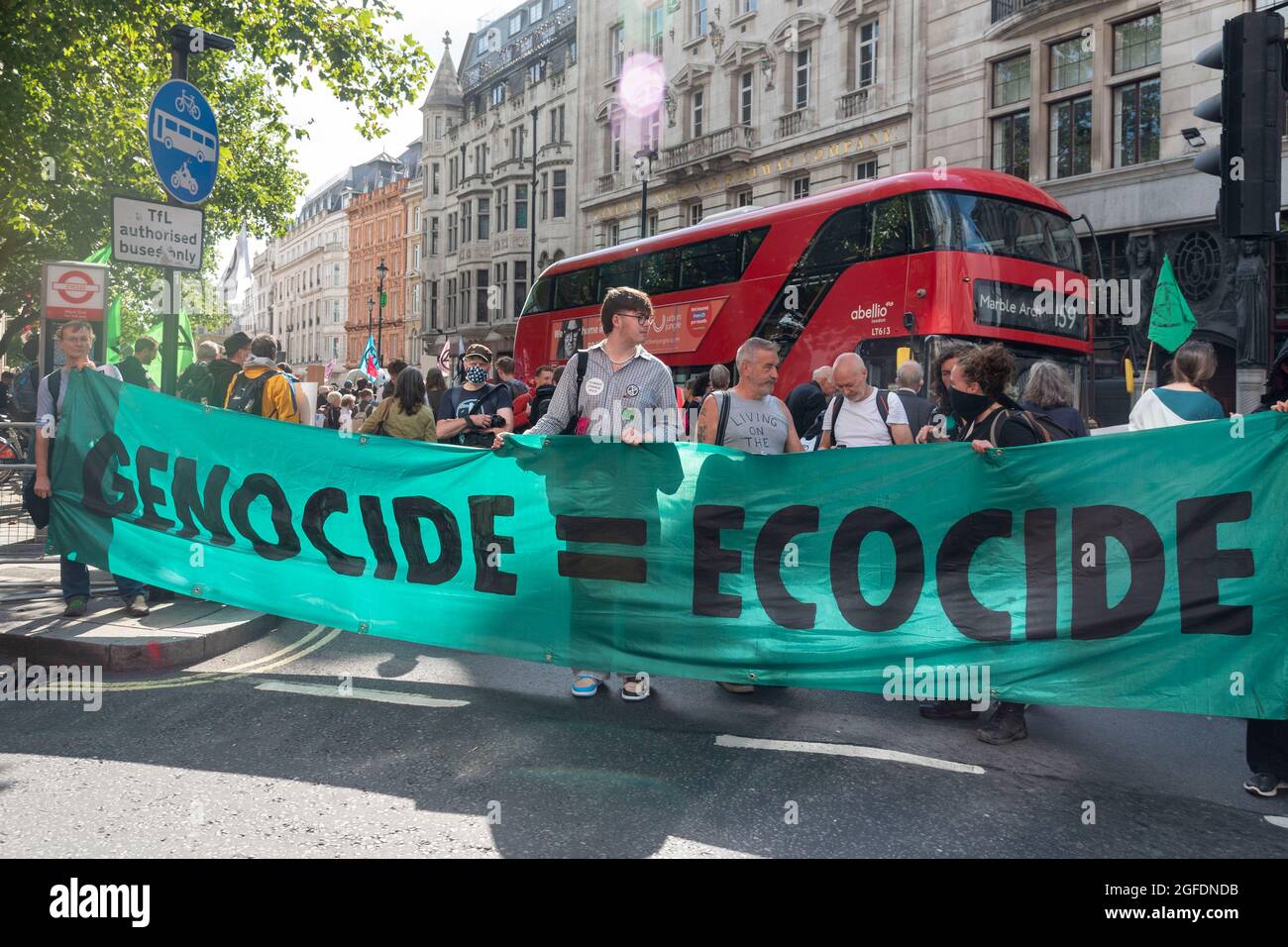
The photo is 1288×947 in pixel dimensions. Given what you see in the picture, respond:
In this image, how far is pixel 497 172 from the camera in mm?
54375

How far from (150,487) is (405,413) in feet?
6.80

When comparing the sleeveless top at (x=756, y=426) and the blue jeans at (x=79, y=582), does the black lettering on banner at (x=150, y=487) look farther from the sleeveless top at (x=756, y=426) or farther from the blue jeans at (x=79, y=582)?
the sleeveless top at (x=756, y=426)

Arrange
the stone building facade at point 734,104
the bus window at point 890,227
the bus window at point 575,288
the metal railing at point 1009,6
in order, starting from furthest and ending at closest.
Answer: the stone building facade at point 734,104, the metal railing at point 1009,6, the bus window at point 575,288, the bus window at point 890,227

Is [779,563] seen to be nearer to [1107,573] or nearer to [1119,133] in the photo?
[1107,573]

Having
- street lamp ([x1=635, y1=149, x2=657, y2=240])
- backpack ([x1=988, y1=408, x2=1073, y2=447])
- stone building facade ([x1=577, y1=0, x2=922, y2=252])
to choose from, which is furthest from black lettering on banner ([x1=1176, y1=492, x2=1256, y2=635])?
street lamp ([x1=635, y1=149, x2=657, y2=240])

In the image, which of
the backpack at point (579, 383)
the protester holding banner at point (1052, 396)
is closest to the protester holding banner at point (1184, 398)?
the protester holding banner at point (1052, 396)

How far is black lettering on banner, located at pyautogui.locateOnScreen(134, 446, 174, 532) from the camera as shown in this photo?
6.87 metres

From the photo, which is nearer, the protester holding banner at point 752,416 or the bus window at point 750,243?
the protester holding banner at point 752,416

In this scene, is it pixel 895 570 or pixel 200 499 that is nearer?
pixel 895 570

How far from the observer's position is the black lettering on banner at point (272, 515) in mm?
6352

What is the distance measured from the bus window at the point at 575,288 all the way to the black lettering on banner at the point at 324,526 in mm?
14755

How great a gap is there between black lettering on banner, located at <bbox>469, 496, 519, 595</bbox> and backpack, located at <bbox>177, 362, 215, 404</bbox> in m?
3.69

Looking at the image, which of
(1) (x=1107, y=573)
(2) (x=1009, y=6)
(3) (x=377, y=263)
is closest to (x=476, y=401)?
(1) (x=1107, y=573)
